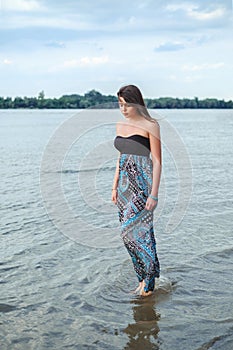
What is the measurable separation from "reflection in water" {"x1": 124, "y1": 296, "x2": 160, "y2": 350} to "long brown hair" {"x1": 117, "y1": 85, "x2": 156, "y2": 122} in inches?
79.3

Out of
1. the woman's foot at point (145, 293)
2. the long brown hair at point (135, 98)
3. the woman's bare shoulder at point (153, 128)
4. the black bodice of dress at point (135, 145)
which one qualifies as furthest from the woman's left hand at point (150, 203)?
the woman's foot at point (145, 293)

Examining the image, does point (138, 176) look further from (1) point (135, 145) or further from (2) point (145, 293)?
(2) point (145, 293)

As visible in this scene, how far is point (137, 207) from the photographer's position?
577 cm

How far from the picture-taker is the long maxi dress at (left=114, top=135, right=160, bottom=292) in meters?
5.65

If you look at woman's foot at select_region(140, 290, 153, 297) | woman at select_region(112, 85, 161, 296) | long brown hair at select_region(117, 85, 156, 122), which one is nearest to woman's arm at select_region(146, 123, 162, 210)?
woman at select_region(112, 85, 161, 296)

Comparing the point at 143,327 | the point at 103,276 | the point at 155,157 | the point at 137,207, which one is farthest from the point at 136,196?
the point at 103,276

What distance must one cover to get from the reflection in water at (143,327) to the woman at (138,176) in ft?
1.06

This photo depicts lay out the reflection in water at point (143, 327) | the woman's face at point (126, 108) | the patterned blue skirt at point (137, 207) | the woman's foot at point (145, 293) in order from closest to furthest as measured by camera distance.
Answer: the reflection in water at point (143, 327)
the woman's face at point (126, 108)
the patterned blue skirt at point (137, 207)
the woman's foot at point (145, 293)

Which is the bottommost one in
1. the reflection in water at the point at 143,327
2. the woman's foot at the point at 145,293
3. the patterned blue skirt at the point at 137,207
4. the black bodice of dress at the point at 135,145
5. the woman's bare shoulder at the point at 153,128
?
the reflection in water at the point at 143,327

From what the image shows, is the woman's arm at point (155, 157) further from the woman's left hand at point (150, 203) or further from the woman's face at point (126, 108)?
the woman's face at point (126, 108)

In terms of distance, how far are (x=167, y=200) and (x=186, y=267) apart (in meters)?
5.01

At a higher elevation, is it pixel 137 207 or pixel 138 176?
pixel 138 176

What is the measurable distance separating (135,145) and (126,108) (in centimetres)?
40

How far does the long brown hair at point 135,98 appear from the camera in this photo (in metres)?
5.55
